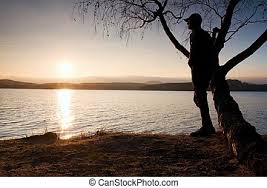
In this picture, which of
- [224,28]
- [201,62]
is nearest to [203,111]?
[201,62]

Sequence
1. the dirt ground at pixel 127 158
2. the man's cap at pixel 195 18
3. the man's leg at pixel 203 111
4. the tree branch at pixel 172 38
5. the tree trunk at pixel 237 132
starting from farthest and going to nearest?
the tree branch at pixel 172 38
the man's leg at pixel 203 111
the man's cap at pixel 195 18
the dirt ground at pixel 127 158
the tree trunk at pixel 237 132

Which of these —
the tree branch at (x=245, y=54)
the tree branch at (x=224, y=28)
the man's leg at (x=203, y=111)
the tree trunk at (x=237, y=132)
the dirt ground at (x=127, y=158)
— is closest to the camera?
the tree trunk at (x=237, y=132)

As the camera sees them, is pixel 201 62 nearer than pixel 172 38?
Yes

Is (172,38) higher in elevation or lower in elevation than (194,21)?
lower

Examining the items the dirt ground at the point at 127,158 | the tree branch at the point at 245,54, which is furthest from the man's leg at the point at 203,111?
the tree branch at the point at 245,54

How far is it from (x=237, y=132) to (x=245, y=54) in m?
2.85

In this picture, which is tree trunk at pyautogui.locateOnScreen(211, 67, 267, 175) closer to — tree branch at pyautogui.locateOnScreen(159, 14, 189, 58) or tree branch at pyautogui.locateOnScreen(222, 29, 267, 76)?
tree branch at pyautogui.locateOnScreen(222, 29, 267, 76)

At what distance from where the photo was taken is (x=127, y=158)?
261 inches

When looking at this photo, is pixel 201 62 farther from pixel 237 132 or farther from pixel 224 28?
pixel 237 132

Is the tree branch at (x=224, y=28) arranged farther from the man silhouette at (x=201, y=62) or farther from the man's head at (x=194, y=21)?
the man's head at (x=194, y=21)
